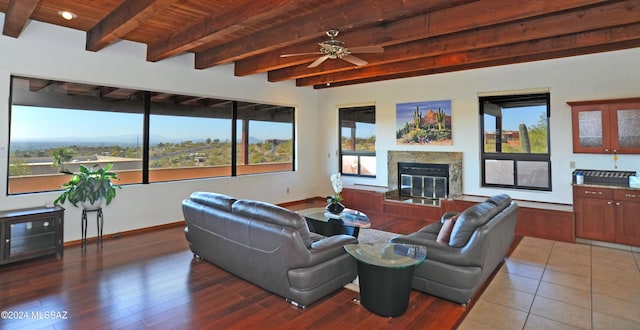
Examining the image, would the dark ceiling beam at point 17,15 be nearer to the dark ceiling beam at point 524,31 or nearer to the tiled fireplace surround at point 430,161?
the dark ceiling beam at point 524,31

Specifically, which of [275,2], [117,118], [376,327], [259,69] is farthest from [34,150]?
[376,327]

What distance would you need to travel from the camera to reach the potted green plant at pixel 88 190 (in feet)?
14.1

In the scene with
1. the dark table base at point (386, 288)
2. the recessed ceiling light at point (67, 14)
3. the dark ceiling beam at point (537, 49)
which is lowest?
the dark table base at point (386, 288)

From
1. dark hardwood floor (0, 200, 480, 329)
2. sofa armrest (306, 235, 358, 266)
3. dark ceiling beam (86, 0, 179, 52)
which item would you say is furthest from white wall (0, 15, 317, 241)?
sofa armrest (306, 235, 358, 266)

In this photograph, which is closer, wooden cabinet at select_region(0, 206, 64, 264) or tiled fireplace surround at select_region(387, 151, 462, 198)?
wooden cabinet at select_region(0, 206, 64, 264)

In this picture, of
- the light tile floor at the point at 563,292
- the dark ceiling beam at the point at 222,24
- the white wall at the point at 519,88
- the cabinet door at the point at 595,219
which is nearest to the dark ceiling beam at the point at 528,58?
the white wall at the point at 519,88

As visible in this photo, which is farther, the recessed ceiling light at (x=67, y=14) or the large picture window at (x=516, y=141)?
the large picture window at (x=516, y=141)

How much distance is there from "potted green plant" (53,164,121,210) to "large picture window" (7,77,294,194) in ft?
1.96

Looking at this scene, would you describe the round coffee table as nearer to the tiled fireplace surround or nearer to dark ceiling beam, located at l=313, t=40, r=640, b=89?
the tiled fireplace surround

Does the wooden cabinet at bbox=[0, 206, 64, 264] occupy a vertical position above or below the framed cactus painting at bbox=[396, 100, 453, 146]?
below

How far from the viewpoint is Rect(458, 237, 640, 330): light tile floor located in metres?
2.66

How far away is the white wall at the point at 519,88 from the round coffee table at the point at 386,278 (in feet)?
13.5

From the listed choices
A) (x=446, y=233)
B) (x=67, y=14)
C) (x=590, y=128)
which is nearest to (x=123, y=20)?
(x=67, y=14)

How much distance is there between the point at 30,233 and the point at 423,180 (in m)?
6.55
